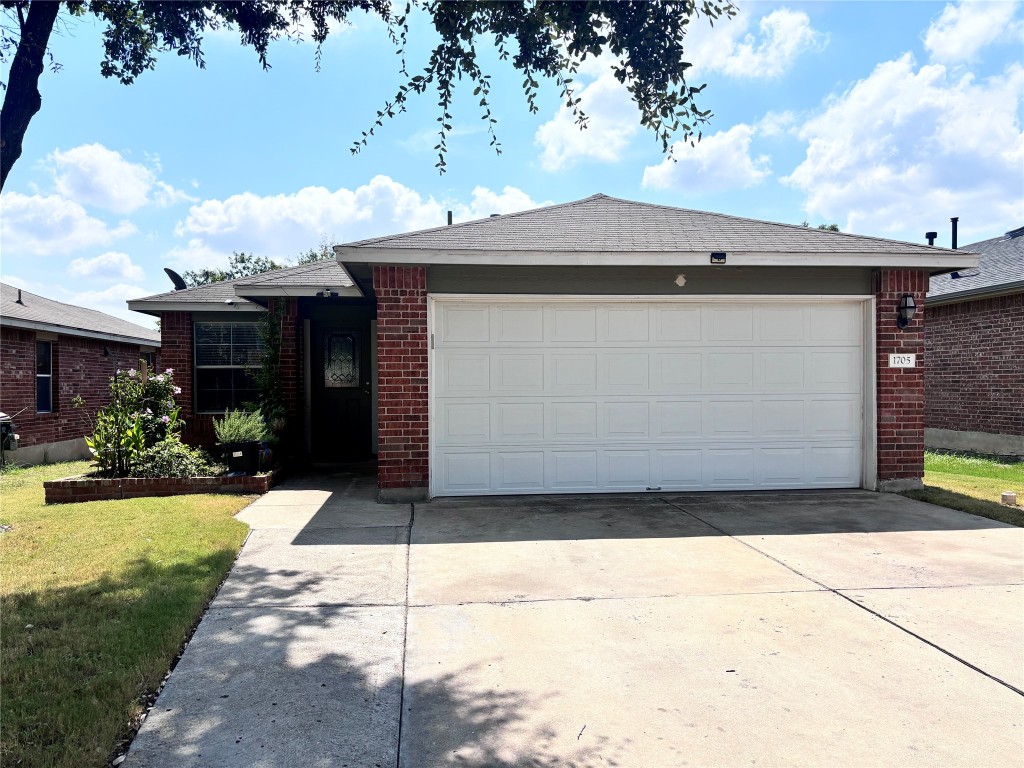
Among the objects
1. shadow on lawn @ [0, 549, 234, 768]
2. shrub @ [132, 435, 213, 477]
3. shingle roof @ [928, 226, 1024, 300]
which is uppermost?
shingle roof @ [928, 226, 1024, 300]

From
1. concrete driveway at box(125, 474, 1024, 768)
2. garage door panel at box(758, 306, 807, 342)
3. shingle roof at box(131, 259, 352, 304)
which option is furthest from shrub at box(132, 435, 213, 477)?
garage door panel at box(758, 306, 807, 342)

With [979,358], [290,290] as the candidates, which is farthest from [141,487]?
[979,358]

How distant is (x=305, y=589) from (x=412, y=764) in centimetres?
222

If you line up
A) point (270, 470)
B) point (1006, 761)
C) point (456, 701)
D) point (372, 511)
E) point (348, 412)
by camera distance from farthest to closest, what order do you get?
point (348, 412) → point (270, 470) → point (372, 511) → point (456, 701) → point (1006, 761)

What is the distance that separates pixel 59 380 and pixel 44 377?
0.30 m

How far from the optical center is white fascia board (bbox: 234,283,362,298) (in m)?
9.39

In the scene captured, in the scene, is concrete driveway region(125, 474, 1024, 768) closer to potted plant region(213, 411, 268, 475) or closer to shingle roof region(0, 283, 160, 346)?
potted plant region(213, 411, 268, 475)

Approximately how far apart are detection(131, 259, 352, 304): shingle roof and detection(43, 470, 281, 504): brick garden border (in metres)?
3.02

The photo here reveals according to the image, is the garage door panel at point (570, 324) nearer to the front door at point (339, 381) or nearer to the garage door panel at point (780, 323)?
the garage door panel at point (780, 323)

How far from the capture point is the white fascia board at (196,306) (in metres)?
10.7

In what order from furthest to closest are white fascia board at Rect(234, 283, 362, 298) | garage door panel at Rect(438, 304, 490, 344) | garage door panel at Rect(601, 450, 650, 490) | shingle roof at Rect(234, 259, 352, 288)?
1. shingle roof at Rect(234, 259, 352, 288)
2. white fascia board at Rect(234, 283, 362, 298)
3. garage door panel at Rect(601, 450, 650, 490)
4. garage door panel at Rect(438, 304, 490, 344)

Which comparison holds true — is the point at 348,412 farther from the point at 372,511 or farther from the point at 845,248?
the point at 845,248

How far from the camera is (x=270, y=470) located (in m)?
8.70

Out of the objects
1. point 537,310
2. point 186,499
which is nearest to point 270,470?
point 186,499
